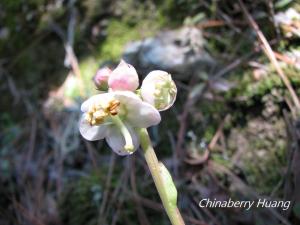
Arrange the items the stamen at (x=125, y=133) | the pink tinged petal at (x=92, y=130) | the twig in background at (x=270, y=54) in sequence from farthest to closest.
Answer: the twig in background at (x=270, y=54) → the pink tinged petal at (x=92, y=130) → the stamen at (x=125, y=133)

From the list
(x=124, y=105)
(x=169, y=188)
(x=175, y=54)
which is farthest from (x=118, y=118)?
(x=175, y=54)

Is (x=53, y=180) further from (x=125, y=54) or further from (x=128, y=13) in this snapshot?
(x=128, y=13)

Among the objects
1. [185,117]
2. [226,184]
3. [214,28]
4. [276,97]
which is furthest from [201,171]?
[214,28]

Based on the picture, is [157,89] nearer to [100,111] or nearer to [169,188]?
[100,111]

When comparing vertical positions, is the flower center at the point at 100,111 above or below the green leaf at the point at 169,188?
above

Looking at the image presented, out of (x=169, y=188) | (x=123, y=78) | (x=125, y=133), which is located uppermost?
(x=123, y=78)

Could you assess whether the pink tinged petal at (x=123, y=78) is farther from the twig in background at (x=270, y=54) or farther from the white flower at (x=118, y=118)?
the twig in background at (x=270, y=54)

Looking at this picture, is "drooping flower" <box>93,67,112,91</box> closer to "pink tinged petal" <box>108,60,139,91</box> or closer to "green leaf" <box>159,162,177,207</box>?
"pink tinged petal" <box>108,60,139,91</box>

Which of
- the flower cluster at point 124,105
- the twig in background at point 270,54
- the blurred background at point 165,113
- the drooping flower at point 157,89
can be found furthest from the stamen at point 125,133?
the twig in background at point 270,54
